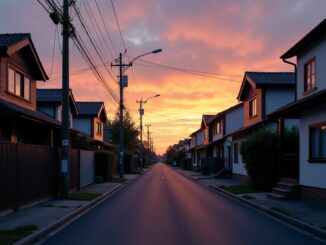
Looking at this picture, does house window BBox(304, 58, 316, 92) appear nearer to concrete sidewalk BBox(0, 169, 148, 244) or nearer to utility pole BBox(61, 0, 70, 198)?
utility pole BBox(61, 0, 70, 198)

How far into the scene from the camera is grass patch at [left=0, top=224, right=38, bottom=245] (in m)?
10.0

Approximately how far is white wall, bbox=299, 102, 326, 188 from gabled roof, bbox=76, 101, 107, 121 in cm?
3201

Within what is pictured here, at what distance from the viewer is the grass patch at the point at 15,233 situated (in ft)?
32.8

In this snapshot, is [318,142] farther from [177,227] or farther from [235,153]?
[235,153]

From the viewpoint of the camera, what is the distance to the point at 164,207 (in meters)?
18.4

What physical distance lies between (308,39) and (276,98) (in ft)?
41.4

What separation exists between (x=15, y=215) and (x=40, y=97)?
22141 mm

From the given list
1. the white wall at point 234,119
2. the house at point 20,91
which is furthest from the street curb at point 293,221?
the white wall at point 234,119

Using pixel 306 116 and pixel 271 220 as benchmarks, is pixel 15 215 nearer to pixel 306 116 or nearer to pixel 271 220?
pixel 271 220

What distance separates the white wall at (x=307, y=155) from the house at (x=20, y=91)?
1053 centimetres

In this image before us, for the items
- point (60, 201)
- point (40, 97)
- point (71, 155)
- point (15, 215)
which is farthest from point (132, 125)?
point (15, 215)

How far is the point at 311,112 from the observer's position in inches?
771

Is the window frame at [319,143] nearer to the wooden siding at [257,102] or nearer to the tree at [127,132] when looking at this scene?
the wooden siding at [257,102]

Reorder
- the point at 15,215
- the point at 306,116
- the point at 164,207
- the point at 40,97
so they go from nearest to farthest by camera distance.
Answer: the point at 15,215 < the point at 164,207 < the point at 306,116 < the point at 40,97
